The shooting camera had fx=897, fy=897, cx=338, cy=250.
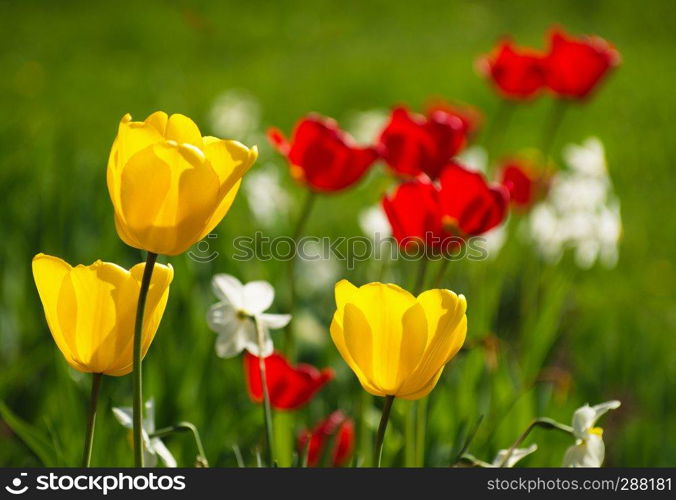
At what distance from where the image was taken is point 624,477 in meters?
0.93

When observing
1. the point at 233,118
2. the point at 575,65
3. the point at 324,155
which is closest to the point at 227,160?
the point at 324,155

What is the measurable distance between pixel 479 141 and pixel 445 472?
3.53m

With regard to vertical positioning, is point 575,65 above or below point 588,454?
above

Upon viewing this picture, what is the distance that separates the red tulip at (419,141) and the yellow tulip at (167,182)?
70cm

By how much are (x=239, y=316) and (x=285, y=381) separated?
218 millimetres

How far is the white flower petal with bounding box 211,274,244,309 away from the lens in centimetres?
103

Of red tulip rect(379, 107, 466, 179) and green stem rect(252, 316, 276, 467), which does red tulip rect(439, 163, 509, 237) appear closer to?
red tulip rect(379, 107, 466, 179)

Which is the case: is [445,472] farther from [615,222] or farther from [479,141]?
[479,141]

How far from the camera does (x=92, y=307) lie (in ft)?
2.65

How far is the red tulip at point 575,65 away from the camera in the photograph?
188 cm

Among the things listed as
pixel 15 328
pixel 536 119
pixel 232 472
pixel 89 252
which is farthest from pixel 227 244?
pixel 536 119

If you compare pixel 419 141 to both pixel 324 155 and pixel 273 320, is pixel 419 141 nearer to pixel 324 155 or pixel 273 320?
pixel 324 155

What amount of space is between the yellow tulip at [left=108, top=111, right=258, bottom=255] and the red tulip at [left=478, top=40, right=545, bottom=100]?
1.27 meters

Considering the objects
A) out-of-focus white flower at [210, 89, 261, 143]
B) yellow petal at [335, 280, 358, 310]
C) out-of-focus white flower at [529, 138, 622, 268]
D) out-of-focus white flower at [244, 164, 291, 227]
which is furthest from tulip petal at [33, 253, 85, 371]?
out-of-focus white flower at [210, 89, 261, 143]
